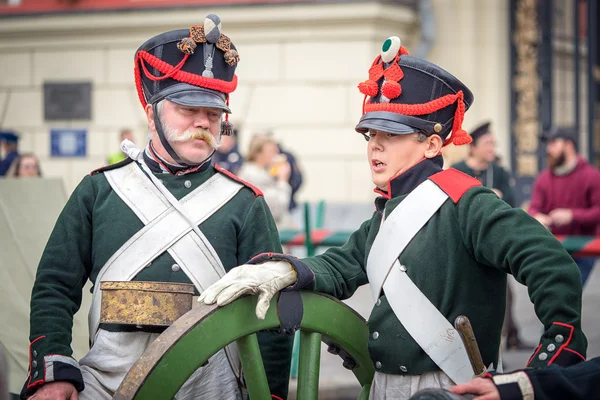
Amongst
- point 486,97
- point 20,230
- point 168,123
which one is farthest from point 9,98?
point 168,123

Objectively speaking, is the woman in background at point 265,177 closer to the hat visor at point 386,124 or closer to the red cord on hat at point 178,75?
the red cord on hat at point 178,75

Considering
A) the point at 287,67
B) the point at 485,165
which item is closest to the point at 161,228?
the point at 485,165

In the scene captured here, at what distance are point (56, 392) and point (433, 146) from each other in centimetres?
131

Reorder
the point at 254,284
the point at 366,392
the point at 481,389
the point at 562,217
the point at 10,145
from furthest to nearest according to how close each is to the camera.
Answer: the point at 10,145 → the point at 562,217 → the point at 366,392 → the point at 254,284 → the point at 481,389

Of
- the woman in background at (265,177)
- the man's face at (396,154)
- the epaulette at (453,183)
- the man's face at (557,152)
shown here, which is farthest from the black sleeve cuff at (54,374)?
the man's face at (557,152)

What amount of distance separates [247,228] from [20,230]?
123 cm

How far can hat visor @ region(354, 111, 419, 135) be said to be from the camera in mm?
3018

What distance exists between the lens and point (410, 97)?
10.0 ft

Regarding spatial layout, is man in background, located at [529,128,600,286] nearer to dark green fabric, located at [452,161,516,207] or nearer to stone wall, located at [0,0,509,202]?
dark green fabric, located at [452,161,516,207]

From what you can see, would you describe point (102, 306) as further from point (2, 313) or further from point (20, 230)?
point (20, 230)

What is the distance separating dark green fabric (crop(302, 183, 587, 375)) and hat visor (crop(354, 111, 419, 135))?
8.0 inches

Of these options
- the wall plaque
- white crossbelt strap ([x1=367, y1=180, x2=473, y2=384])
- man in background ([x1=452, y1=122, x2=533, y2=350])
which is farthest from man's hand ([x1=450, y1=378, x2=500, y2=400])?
the wall plaque

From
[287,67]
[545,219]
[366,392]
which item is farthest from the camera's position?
[287,67]

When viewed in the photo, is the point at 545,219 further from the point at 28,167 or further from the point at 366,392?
the point at 366,392
